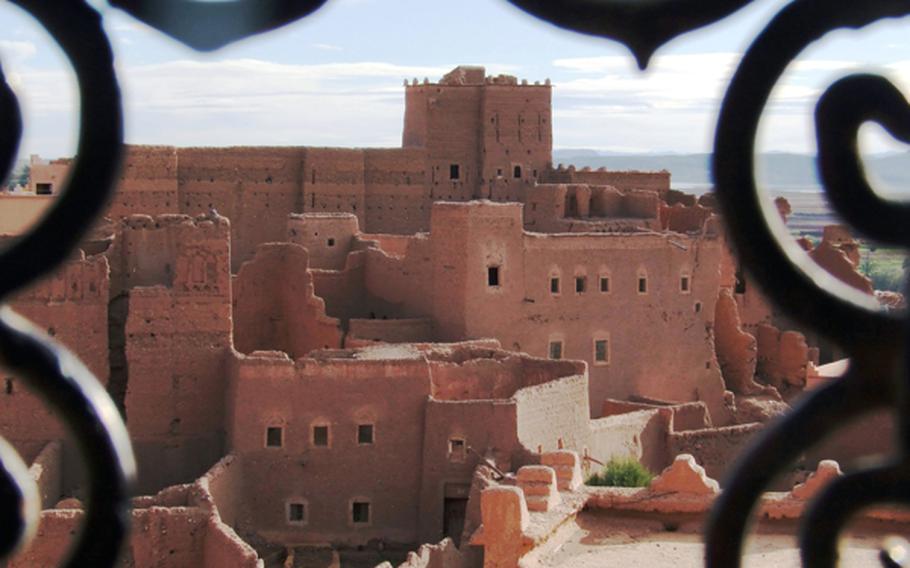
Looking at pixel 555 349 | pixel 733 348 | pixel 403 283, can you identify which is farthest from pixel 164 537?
pixel 733 348

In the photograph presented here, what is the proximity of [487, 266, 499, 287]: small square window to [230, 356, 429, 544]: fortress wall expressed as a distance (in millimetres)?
5852

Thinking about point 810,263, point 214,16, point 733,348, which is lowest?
point 733,348

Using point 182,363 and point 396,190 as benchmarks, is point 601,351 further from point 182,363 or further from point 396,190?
point 396,190

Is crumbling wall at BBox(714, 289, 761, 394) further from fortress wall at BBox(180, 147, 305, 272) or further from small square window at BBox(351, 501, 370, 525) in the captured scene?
small square window at BBox(351, 501, 370, 525)

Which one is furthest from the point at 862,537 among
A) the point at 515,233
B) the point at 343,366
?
the point at 515,233

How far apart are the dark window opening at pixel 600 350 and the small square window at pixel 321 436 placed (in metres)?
8.68

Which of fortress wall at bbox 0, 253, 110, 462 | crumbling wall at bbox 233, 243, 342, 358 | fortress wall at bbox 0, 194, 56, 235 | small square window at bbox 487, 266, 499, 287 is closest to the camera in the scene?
fortress wall at bbox 0, 253, 110, 462

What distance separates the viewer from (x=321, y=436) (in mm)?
23125

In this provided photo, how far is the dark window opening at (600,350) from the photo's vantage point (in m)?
30.3

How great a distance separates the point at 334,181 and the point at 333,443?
1896 centimetres

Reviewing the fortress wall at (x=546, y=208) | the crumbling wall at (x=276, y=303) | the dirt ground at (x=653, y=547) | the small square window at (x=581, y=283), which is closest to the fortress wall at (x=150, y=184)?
the fortress wall at (x=546, y=208)

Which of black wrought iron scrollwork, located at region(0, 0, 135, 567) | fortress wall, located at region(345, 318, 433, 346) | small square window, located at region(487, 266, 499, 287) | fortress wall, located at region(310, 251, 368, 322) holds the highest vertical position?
black wrought iron scrollwork, located at region(0, 0, 135, 567)

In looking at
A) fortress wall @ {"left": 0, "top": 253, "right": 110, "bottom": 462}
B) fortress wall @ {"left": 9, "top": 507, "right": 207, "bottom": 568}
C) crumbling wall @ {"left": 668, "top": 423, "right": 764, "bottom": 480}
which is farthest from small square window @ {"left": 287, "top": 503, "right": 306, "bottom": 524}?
crumbling wall @ {"left": 668, "top": 423, "right": 764, "bottom": 480}

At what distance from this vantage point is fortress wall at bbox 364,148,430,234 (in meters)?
41.5
